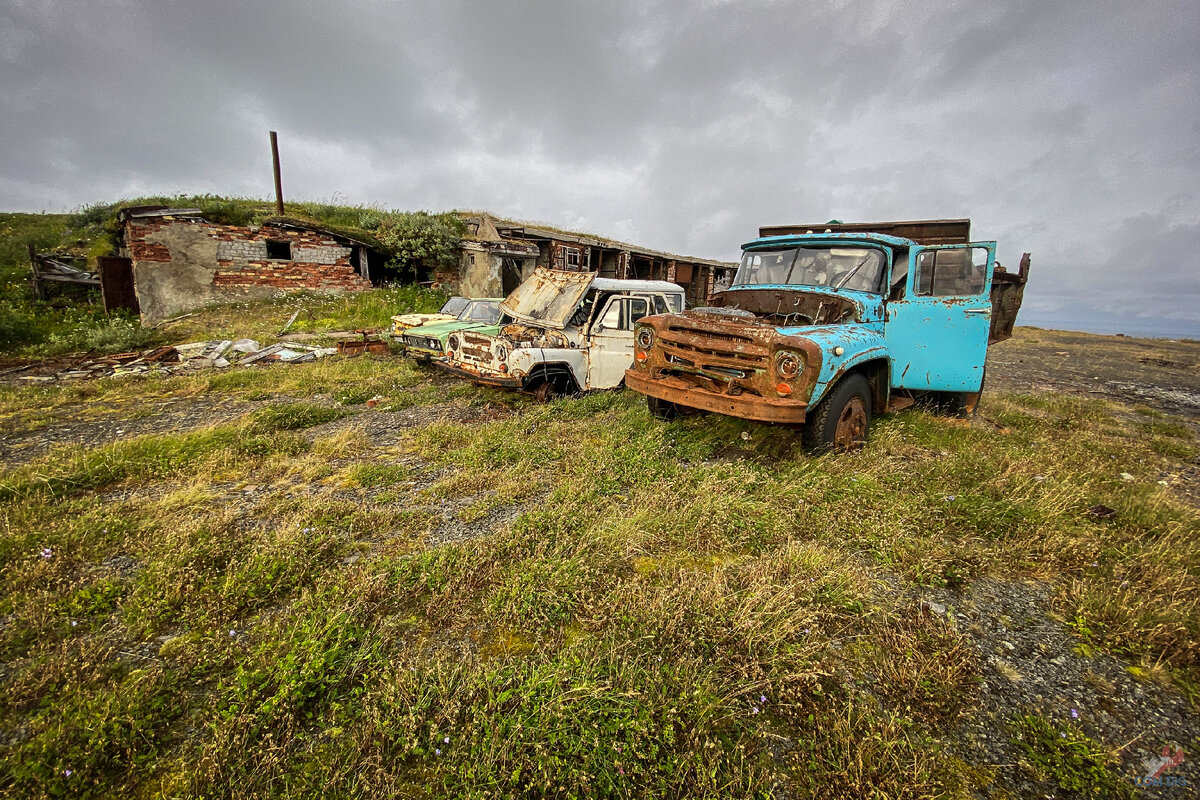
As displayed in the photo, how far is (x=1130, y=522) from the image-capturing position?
11.5 feet

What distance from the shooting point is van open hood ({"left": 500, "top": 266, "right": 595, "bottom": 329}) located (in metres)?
6.79

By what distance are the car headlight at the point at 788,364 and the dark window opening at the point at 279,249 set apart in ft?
49.7

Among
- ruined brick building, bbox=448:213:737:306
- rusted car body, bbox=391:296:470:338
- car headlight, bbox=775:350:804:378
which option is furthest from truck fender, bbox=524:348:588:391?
ruined brick building, bbox=448:213:737:306

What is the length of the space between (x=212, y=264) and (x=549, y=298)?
11.7 m

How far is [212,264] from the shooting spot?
12.8 m

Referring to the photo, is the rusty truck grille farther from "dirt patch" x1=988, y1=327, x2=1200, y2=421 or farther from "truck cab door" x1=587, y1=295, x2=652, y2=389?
"dirt patch" x1=988, y1=327, x2=1200, y2=421

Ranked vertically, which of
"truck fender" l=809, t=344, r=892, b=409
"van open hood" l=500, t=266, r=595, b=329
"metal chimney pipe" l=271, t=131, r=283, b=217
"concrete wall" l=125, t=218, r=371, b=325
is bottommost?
"truck fender" l=809, t=344, r=892, b=409

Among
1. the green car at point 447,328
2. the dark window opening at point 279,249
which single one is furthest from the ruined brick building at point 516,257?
the dark window opening at point 279,249

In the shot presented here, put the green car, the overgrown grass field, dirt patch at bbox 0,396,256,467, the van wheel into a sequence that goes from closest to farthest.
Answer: the overgrown grass field
the van wheel
dirt patch at bbox 0,396,256,467
the green car

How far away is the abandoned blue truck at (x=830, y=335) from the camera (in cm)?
406

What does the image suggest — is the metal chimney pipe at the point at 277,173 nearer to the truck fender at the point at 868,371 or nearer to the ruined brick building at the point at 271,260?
the ruined brick building at the point at 271,260

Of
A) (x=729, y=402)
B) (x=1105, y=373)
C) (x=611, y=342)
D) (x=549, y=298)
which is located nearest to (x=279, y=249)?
(x=549, y=298)

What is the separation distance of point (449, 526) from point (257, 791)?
6.15 ft

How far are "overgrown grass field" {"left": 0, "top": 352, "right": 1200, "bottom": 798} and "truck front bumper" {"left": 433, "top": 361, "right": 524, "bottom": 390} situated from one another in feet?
4.86
